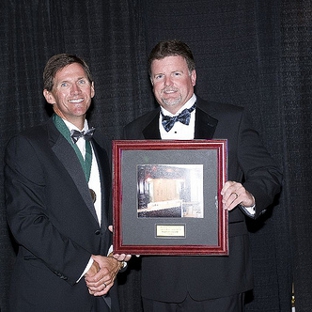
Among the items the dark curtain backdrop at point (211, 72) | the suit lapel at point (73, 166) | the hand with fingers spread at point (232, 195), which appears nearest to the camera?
the hand with fingers spread at point (232, 195)

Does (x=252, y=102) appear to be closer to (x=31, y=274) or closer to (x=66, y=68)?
(x=66, y=68)

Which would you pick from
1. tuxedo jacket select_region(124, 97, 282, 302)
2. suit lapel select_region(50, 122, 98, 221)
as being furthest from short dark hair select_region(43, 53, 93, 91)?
tuxedo jacket select_region(124, 97, 282, 302)

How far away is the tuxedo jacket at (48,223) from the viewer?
284cm

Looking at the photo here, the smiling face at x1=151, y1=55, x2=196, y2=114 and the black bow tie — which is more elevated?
the smiling face at x1=151, y1=55, x2=196, y2=114

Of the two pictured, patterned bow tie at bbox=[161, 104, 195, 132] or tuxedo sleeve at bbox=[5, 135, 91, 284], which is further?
patterned bow tie at bbox=[161, 104, 195, 132]

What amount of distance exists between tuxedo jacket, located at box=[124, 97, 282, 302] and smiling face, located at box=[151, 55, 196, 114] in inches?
4.4

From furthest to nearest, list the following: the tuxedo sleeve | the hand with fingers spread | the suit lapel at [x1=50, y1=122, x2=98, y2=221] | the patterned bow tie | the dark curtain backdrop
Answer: the dark curtain backdrop → the patterned bow tie → the suit lapel at [x1=50, y1=122, x2=98, y2=221] → the tuxedo sleeve → the hand with fingers spread

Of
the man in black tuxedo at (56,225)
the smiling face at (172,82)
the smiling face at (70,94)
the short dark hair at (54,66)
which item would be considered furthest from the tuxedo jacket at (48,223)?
the smiling face at (172,82)

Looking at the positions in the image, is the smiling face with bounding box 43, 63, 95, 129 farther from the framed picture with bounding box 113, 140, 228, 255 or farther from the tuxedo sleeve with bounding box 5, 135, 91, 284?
the framed picture with bounding box 113, 140, 228, 255

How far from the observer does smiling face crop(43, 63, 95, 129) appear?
3088 millimetres

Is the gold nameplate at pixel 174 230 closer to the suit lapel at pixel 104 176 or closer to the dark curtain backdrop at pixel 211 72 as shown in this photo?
the suit lapel at pixel 104 176

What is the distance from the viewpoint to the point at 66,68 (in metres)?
3.11

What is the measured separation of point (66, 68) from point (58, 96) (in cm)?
15

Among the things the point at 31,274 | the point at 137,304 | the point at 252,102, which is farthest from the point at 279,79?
the point at 31,274
